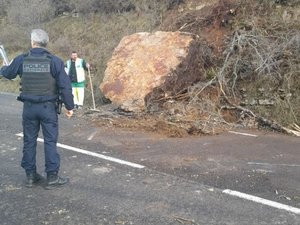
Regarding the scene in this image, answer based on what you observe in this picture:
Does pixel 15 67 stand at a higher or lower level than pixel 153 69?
higher

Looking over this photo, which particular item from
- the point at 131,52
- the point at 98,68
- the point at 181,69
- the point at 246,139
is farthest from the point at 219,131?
the point at 98,68

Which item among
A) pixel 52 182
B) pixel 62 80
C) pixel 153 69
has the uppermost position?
pixel 62 80

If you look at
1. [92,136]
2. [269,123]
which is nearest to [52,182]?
[92,136]

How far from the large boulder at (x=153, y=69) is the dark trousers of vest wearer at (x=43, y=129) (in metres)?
4.58

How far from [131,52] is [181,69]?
170 centimetres

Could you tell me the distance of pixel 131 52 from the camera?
11.9 metres

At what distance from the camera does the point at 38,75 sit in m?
5.49

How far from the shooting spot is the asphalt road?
4852 mm

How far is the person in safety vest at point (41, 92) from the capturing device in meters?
5.49

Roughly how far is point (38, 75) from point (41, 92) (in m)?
0.21

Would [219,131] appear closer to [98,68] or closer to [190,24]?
[190,24]

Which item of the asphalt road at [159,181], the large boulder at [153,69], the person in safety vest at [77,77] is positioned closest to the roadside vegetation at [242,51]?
the large boulder at [153,69]

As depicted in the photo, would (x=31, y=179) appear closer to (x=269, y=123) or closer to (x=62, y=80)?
(x=62, y=80)

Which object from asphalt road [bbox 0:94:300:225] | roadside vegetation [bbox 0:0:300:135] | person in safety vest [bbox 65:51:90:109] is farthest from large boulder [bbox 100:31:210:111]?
asphalt road [bbox 0:94:300:225]
